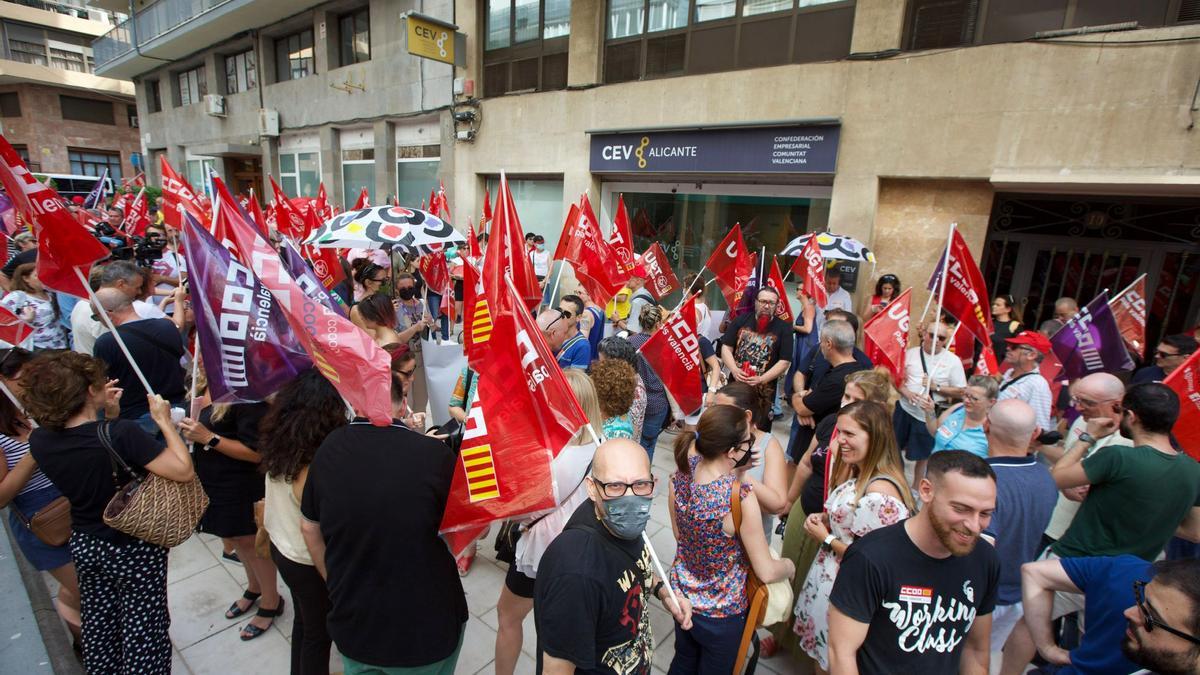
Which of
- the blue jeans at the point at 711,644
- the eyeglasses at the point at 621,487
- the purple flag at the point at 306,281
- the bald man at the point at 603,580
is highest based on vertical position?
the purple flag at the point at 306,281

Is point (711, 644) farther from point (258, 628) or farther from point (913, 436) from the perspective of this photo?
point (913, 436)

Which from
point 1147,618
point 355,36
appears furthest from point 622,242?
point 355,36

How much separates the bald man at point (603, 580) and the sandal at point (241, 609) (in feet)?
9.36

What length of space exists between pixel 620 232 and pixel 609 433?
4728 mm

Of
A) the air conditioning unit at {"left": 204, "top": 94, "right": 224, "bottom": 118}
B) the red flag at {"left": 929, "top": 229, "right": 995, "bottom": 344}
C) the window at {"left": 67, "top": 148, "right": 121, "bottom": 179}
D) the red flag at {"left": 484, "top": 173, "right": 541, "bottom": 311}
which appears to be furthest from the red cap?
the window at {"left": 67, "top": 148, "right": 121, "bottom": 179}

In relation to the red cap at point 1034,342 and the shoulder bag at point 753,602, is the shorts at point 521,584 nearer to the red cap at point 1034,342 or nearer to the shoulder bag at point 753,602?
the shoulder bag at point 753,602

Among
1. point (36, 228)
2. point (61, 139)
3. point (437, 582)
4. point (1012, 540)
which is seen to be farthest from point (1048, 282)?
point (61, 139)

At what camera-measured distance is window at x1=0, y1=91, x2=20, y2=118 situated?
1319 inches

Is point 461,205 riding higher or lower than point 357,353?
higher

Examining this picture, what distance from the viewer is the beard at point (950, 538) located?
1865mm

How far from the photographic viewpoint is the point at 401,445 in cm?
215

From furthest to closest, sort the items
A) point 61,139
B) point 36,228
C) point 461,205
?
point 61,139 → point 461,205 → point 36,228

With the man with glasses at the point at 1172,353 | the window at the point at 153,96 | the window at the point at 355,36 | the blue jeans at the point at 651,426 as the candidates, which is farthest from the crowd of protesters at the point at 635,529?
the window at the point at 153,96

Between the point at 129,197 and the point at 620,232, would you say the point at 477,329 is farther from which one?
the point at 129,197
